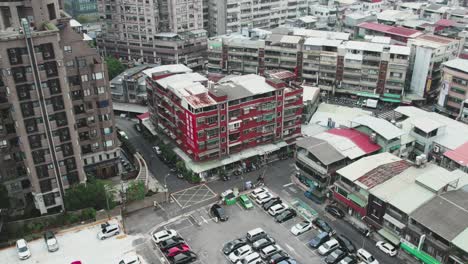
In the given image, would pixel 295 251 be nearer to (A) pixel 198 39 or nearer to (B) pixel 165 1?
(A) pixel 198 39

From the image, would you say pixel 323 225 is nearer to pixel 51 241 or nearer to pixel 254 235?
pixel 254 235

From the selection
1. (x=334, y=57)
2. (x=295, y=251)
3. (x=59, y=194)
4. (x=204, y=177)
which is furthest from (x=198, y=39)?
(x=295, y=251)

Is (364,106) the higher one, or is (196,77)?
(196,77)

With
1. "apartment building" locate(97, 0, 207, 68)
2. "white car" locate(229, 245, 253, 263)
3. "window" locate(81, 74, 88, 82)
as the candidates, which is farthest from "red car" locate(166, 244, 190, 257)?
"apartment building" locate(97, 0, 207, 68)

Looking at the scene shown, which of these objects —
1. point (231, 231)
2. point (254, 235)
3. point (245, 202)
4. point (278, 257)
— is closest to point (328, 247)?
point (278, 257)

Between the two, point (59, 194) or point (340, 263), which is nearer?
point (340, 263)

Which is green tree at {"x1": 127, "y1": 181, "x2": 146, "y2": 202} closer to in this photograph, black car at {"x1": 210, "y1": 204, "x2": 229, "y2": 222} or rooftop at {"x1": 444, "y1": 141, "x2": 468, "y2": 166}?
black car at {"x1": 210, "y1": 204, "x2": 229, "y2": 222}
